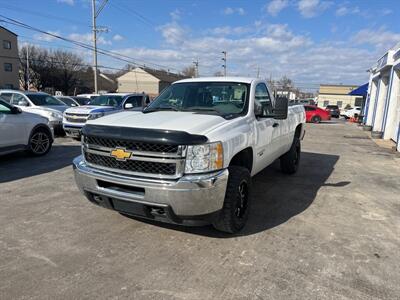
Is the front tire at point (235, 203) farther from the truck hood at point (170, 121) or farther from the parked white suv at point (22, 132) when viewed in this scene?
the parked white suv at point (22, 132)

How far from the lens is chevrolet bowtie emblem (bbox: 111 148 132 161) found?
11.6 feet

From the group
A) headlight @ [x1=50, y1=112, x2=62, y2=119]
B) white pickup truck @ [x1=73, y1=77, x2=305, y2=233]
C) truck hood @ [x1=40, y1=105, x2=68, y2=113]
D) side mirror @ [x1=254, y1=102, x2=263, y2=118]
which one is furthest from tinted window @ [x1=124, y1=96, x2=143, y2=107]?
side mirror @ [x1=254, y1=102, x2=263, y2=118]

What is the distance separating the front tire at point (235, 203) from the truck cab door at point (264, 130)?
70cm

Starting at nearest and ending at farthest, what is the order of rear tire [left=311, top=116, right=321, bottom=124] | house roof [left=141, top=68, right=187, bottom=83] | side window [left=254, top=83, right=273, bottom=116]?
side window [left=254, top=83, right=273, bottom=116], rear tire [left=311, top=116, right=321, bottom=124], house roof [left=141, top=68, right=187, bottom=83]

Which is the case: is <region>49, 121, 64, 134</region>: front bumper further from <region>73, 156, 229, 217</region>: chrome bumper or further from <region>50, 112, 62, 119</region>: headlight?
<region>73, 156, 229, 217</region>: chrome bumper

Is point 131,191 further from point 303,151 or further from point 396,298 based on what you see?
point 303,151

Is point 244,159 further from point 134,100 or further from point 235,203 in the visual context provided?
point 134,100

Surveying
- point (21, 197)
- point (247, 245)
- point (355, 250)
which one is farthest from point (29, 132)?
point (355, 250)

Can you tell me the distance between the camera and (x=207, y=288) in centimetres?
299

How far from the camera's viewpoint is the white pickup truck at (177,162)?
11.0ft

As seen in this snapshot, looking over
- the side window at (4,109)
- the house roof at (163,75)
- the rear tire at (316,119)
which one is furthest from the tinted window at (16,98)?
the house roof at (163,75)

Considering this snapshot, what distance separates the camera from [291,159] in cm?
710

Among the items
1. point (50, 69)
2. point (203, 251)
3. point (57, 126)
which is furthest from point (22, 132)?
point (50, 69)

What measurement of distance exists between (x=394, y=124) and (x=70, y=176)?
49.3ft
